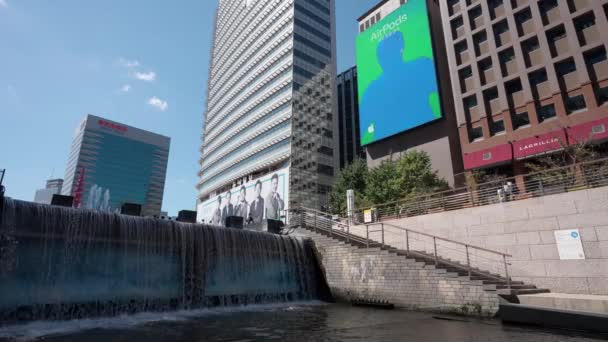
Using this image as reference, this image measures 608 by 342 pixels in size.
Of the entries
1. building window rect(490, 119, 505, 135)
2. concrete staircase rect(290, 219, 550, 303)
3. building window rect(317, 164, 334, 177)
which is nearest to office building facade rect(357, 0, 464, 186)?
building window rect(490, 119, 505, 135)

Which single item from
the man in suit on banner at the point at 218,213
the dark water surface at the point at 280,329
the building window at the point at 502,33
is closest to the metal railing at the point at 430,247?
the dark water surface at the point at 280,329

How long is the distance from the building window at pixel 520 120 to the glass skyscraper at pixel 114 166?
113236 millimetres

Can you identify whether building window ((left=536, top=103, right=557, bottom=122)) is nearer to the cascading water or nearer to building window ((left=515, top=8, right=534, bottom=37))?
building window ((left=515, top=8, right=534, bottom=37))

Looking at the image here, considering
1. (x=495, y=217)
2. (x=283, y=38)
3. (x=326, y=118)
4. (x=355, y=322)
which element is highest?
(x=283, y=38)

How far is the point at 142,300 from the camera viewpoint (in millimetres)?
14641

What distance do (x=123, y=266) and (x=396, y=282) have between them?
12.6 m

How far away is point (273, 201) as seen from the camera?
173 ft

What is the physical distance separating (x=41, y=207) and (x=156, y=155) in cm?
13177

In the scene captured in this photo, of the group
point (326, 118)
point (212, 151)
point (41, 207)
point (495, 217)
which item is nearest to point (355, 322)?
point (495, 217)

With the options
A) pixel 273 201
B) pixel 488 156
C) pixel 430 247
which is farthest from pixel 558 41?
pixel 273 201

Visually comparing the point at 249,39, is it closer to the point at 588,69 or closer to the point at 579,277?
the point at 588,69

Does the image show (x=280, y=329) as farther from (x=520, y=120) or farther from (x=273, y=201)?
(x=273, y=201)

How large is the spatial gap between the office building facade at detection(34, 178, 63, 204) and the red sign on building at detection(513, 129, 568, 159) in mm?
170211

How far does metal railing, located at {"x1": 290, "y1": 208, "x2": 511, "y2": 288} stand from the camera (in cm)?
1523
